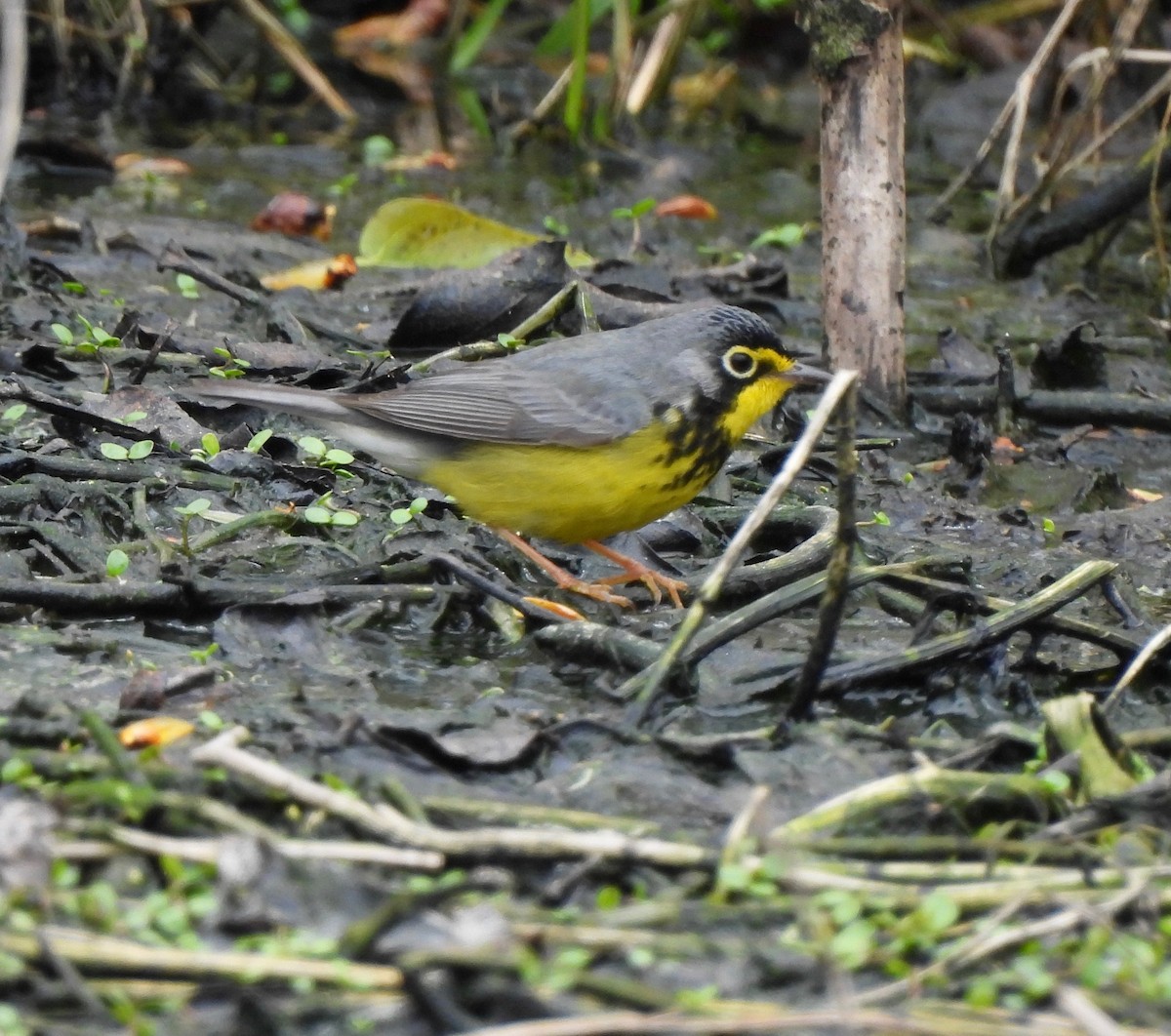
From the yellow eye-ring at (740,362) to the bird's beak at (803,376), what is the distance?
0.13 meters

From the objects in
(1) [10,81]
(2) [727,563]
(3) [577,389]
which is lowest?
(3) [577,389]

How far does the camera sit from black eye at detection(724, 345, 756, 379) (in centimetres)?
585

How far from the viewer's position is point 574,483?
18.4ft

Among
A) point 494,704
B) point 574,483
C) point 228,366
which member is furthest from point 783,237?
point 494,704

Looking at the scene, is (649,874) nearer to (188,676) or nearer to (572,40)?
(188,676)

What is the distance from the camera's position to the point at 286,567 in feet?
18.2

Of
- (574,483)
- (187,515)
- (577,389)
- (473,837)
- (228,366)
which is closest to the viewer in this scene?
(473,837)

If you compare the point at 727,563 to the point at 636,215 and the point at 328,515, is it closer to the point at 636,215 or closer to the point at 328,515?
the point at 328,515

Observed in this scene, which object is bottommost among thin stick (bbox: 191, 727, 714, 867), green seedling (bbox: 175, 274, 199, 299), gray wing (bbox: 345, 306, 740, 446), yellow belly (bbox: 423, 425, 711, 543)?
green seedling (bbox: 175, 274, 199, 299)

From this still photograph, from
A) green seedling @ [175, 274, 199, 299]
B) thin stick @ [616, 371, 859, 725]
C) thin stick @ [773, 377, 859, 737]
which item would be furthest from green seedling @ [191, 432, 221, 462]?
thin stick @ [773, 377, 859, 737]

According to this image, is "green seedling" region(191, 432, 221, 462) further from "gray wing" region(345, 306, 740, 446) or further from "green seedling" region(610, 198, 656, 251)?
"green seedling" region(610, 198, 656, 251)

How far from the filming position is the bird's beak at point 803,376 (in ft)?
18.9

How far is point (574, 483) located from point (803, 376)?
2.92 ft

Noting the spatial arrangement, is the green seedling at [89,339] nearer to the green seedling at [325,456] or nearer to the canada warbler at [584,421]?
the green seedling at [325,456]
